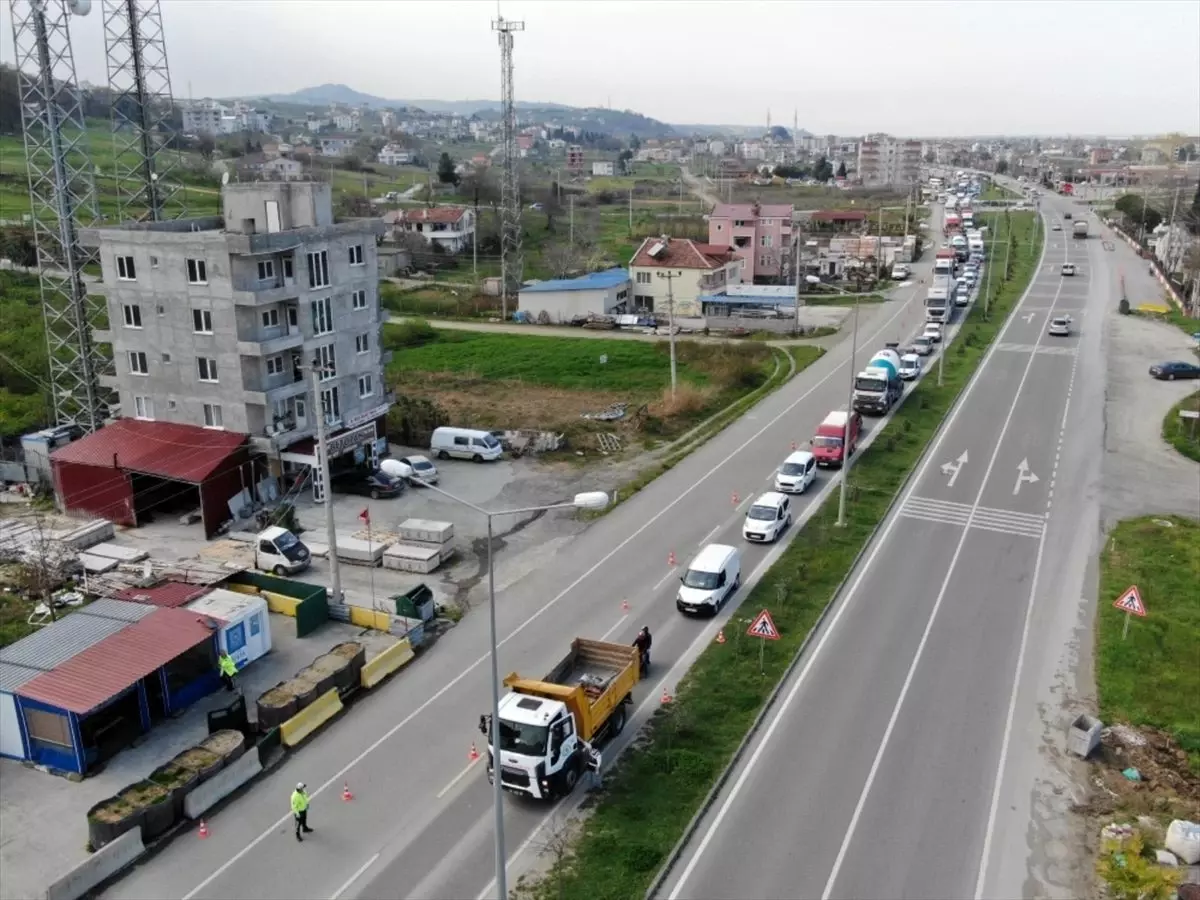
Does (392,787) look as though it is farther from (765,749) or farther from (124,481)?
(124,481)

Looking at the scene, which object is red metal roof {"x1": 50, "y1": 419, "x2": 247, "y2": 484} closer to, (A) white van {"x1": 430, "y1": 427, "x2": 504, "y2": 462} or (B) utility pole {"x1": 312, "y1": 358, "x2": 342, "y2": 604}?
(B) utility pole {"x1": 312, "y1": 358, "x2": 342, "y2": 604}

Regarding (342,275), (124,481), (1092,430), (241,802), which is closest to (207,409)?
(124,481)

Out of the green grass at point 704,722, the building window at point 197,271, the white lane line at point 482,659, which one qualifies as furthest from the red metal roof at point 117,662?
the building window at point 197,271

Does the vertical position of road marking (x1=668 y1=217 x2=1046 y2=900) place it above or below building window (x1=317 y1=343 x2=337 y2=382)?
below

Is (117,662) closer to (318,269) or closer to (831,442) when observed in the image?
(318,269)

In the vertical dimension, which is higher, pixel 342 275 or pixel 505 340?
pixel 342 275

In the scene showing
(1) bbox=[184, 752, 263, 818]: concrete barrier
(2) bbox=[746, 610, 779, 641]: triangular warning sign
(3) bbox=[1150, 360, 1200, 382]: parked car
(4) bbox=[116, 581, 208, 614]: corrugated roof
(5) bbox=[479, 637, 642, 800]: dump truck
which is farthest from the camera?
(3) bbox=[1150, 360, 1200, 382]: parked car

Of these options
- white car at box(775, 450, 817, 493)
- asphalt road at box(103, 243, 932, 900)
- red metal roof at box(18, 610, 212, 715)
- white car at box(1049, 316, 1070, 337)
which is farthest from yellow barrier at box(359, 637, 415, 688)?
white car at box(1049, 316, 1070, 337)

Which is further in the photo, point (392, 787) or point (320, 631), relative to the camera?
point (320, 631)
